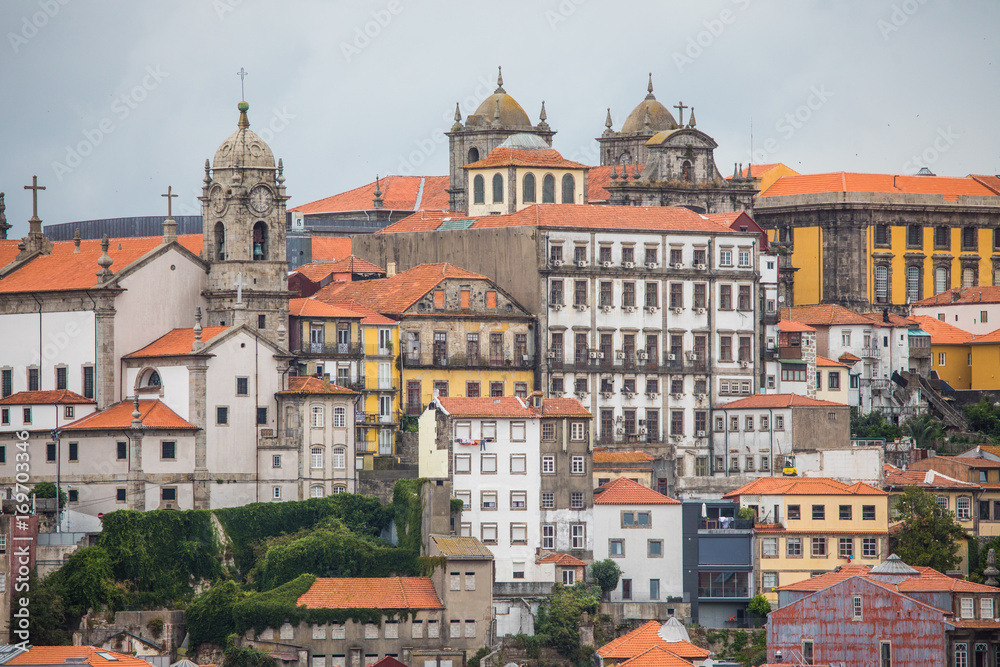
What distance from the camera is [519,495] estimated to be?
4250 inches

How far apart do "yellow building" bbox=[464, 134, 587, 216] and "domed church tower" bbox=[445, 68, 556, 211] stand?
13283 mm

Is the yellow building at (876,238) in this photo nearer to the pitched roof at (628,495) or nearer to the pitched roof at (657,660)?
the pitched roof at (628,495)

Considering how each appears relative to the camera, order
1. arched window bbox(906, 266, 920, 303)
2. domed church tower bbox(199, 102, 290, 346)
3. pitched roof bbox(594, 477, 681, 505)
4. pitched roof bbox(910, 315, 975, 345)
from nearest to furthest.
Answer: pitched roof bbox(594, 477, 681, 505), domed church tower bbox(199, 102, 290, 346), pitched roof bbox(910, 315, 975, 345), arched window bbox(906, 266, 920, 303)

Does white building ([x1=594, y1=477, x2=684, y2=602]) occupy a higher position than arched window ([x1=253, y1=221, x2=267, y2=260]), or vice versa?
arched window ([x1=253, y1=221, x2=267, y2=260])

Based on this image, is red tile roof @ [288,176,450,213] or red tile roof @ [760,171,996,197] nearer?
red tile roof @ [760,171,996,197]

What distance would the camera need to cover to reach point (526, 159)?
130 meters

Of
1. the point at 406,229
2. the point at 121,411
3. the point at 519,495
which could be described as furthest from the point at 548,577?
the point at 406,229

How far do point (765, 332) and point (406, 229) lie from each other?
21.1 meters

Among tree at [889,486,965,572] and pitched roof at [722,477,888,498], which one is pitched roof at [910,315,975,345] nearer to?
tree at [889,486,965,572]

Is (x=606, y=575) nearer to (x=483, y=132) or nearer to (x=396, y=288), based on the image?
(x=396, y=288)

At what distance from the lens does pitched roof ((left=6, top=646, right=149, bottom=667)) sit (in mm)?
93562

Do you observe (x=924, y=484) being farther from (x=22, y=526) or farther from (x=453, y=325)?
(x=22, y=526)

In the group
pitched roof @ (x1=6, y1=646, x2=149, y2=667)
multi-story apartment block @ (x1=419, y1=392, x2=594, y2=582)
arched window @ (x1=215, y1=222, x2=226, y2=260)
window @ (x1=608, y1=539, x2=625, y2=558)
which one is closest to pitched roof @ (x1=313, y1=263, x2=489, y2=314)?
arched window @ (x1=215, y1=222, x2=226, y2=260)

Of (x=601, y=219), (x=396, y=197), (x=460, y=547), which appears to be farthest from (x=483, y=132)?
(x=460, y=547)
